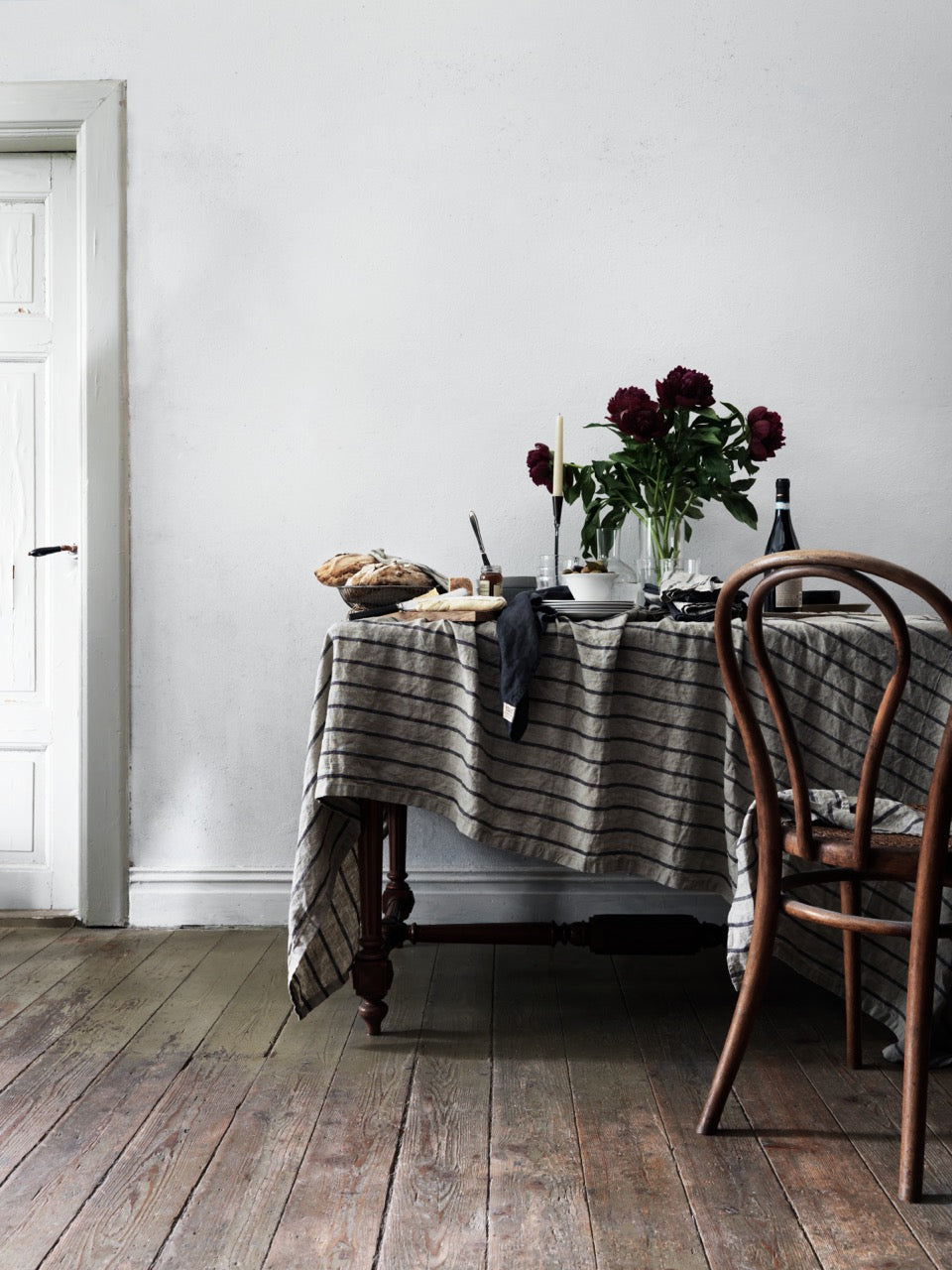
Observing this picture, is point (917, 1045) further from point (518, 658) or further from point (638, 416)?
point (638, 416)

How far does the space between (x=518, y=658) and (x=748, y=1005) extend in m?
0.67

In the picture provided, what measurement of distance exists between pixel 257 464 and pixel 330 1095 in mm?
1552

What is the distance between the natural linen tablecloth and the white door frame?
38.3 inches

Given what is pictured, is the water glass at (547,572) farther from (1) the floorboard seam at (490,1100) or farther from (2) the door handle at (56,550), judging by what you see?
(2) the door handle at (56,550)

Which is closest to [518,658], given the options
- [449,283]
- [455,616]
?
[455,616]

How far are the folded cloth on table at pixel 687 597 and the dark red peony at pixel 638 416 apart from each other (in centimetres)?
29

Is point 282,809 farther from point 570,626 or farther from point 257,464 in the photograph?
point 570,626

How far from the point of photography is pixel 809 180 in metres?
2.71

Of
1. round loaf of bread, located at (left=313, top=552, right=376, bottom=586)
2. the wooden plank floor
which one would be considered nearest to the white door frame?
the wooden plank floor

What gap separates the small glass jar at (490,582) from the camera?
220cm

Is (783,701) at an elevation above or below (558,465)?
below

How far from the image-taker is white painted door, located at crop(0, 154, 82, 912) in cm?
286

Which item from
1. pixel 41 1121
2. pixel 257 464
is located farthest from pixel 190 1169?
pixel 257 464

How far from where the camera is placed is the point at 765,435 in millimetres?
2291
